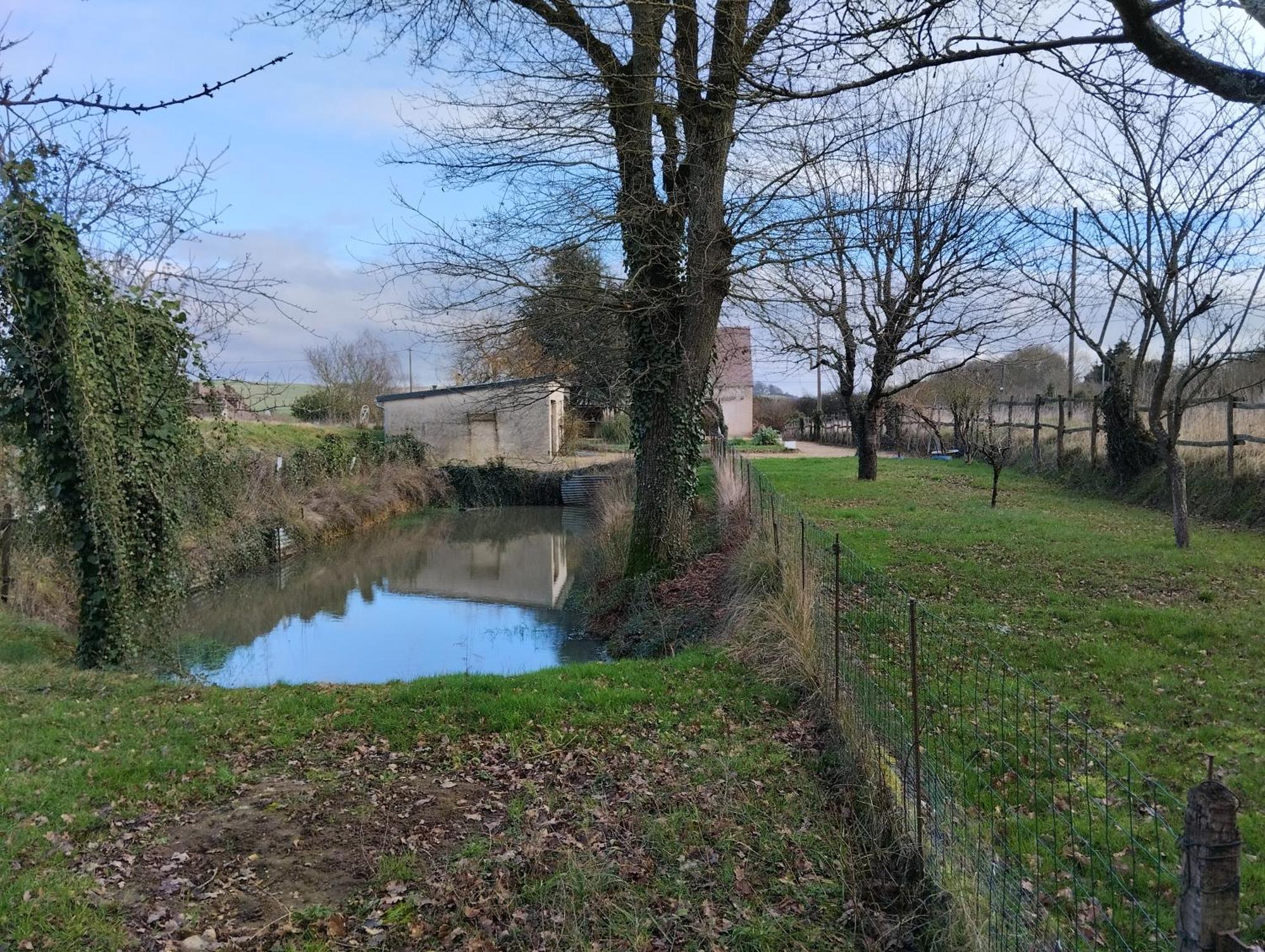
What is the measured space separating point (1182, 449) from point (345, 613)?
16183 mm

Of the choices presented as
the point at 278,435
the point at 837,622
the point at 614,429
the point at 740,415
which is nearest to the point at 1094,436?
the point at 837,622

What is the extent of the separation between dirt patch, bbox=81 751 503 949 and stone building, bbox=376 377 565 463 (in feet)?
103

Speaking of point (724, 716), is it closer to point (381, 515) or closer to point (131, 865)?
point (131, 865)

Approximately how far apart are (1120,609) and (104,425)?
10.1m

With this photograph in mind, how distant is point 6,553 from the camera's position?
11.4m

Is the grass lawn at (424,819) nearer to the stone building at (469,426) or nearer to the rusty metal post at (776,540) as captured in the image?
the rusty metal post at (776,540)

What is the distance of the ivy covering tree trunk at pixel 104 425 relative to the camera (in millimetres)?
7922

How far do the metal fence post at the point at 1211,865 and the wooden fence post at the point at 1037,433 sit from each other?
22.7 meters

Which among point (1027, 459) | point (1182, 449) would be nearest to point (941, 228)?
point (1182, 449)

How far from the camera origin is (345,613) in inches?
633

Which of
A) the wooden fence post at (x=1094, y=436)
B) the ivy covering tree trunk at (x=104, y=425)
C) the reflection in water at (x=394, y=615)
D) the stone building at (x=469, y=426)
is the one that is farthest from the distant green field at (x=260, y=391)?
the stone building at (x=469, y=426)

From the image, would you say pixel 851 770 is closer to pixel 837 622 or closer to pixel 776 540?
pixel 837 622

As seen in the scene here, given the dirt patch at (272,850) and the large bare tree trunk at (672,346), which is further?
the large bare tree trunk at (672,346)

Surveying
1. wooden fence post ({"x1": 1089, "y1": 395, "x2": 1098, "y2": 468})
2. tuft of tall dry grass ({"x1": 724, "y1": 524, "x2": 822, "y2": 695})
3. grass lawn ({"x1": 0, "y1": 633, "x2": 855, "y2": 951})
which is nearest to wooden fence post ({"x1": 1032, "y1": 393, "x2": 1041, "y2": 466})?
wooden fence post ({"x1": 1089, "y1": 395, "x2": 1098, "y2": 468})
